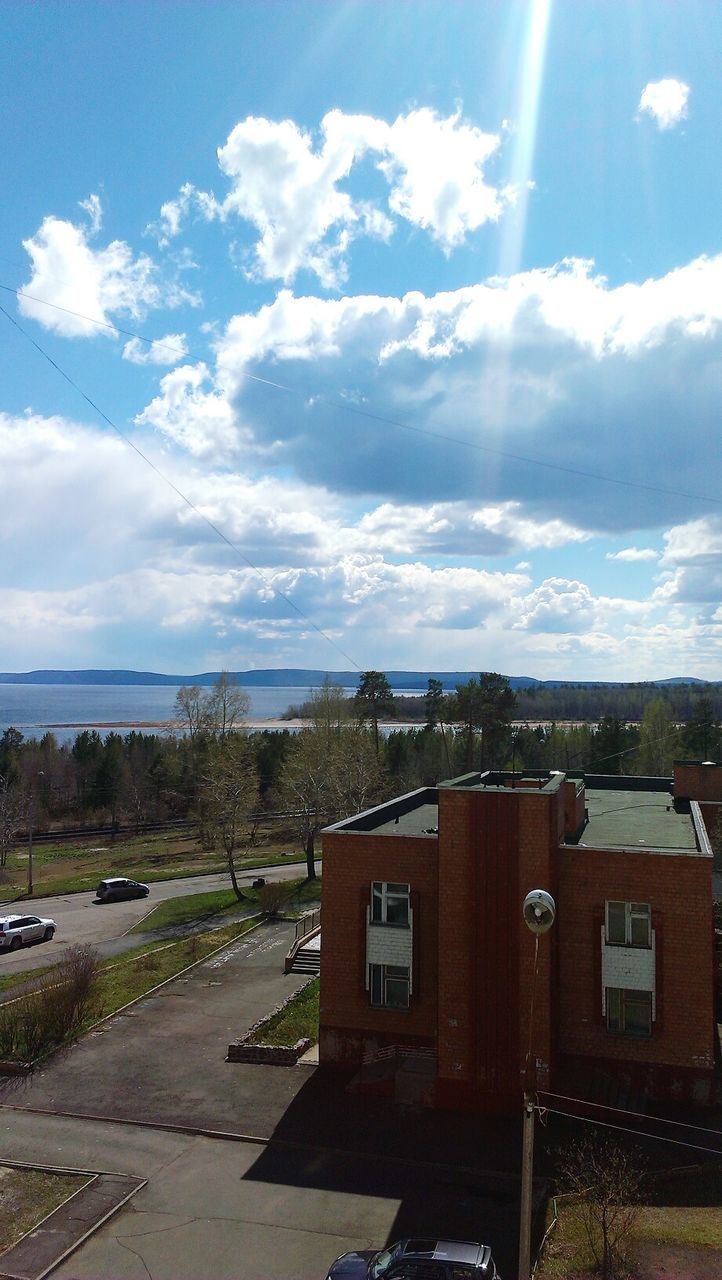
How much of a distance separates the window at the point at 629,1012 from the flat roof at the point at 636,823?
344cm

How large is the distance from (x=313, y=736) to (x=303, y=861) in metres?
9.28

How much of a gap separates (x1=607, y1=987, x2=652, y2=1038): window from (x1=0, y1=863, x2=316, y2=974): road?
22.9m

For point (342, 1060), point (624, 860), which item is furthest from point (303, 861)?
point (624, 860)

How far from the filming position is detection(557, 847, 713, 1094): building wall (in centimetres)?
1902

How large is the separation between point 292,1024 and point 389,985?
16.5 feet

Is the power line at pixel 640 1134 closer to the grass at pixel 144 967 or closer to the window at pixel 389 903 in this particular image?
the window at pixel 389 903

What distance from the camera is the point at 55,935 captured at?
3794 cm

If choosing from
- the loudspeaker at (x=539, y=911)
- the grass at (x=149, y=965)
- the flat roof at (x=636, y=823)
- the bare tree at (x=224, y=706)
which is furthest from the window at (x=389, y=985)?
the bare tree at (x=224, y=706)

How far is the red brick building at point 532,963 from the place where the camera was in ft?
62.2

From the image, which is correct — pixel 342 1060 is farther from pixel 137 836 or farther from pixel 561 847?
pixel 137 836

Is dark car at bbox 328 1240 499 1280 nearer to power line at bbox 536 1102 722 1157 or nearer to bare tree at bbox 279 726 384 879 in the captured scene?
power line at bbox 536 1102 722 1157

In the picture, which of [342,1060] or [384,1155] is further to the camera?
[342,1060]

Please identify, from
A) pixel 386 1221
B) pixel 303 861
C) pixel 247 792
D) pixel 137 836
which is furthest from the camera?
pixel 137 836

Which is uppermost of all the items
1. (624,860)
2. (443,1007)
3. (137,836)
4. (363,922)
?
(624,860)
